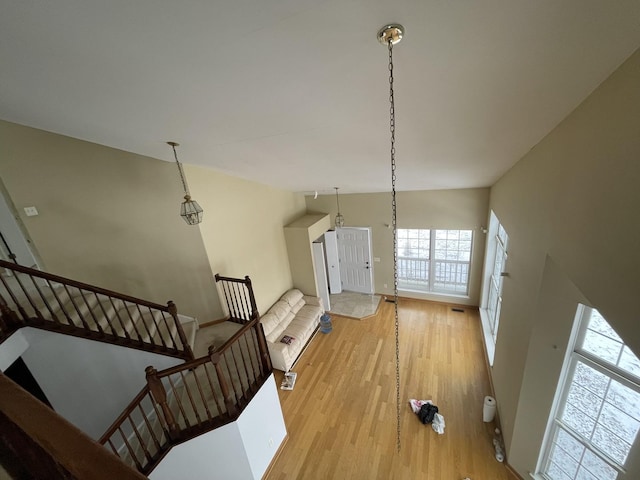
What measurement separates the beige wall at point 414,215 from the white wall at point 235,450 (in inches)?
168

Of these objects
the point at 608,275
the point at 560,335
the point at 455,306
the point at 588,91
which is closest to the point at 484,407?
the point at 560,335

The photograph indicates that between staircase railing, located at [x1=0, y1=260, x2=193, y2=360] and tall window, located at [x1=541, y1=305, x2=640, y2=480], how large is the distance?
157 inches

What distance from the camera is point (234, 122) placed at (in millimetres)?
2227

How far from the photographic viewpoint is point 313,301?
6.11 m

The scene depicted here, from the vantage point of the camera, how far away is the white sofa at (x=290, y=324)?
4.59m

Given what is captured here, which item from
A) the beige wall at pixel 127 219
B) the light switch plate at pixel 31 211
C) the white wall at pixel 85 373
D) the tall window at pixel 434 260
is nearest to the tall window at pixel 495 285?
the tall window at pixel 434 260

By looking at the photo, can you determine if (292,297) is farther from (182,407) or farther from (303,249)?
(182,407)

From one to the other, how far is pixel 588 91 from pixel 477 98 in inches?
21.3

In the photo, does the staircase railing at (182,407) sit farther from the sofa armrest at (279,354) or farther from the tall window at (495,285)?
the tall window at (495,285)

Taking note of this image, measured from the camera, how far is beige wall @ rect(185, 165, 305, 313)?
399cm

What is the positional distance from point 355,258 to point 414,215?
1958 millimetres

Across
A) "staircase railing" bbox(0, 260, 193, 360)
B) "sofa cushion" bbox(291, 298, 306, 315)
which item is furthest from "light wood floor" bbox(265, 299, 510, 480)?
"staircase railing" bbox(0, 260, 193, 360)

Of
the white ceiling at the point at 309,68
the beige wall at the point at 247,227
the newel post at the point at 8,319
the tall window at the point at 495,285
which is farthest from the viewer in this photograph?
the tall window at the point at 495,285

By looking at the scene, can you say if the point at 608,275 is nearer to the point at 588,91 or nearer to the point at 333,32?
the point at 588,91
